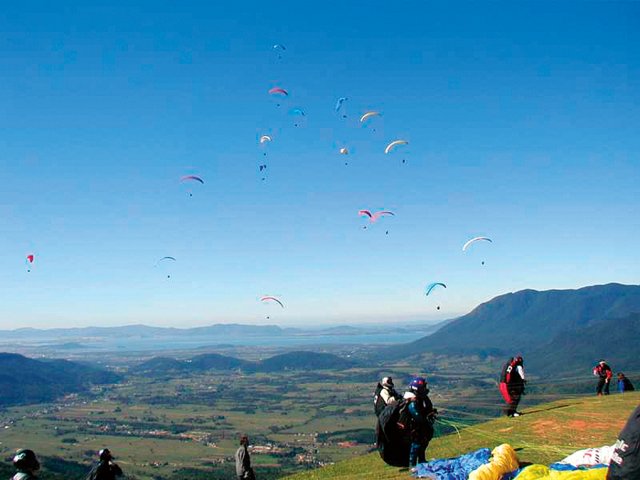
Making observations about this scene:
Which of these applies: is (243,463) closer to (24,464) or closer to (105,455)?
(105,455)

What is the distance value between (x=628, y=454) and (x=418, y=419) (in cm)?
856

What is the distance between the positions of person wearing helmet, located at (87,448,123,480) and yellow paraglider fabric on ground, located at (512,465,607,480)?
9.02 metres

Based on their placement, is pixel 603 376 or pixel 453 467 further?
pixel 603 376

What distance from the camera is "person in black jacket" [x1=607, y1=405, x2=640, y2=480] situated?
607 centimetres

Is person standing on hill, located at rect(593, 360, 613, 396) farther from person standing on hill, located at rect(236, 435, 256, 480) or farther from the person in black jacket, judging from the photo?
the person in black jacket

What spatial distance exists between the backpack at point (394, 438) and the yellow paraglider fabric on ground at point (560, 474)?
4.59m

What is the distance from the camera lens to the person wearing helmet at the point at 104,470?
36.3 feet

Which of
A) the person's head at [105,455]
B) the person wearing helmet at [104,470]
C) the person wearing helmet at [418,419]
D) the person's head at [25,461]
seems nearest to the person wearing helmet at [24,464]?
the person's head at [25,461]

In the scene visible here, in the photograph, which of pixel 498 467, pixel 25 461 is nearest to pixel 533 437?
pixel 498 467

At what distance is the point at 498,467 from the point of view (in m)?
11.2

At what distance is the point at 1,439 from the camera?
494 feet

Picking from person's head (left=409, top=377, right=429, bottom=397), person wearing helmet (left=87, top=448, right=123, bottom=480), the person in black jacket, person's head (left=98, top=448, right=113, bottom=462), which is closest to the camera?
the person in black jacket

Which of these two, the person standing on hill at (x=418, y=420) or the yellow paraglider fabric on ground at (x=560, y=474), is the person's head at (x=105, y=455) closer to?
the person standing on hill at (x=418, y=420)

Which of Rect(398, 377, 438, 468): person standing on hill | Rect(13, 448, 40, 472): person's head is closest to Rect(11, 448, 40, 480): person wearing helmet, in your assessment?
Rect(13, 448, 40, 472): person's head
